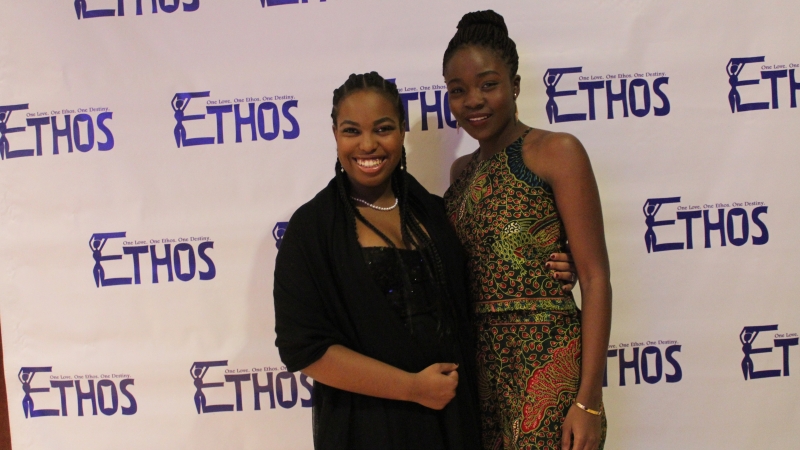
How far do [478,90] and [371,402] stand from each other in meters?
0.83

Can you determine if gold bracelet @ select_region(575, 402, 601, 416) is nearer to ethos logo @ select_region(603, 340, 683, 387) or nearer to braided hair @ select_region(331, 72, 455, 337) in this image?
braided hair @ select_region(331, 72, 455, 337)

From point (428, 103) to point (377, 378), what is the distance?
1.18 metres

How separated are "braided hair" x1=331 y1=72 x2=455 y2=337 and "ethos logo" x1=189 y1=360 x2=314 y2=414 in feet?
3.33

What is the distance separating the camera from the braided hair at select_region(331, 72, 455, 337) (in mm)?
1338

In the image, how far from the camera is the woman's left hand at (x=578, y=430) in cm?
136

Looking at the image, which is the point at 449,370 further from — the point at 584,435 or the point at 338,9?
the point at 338,9

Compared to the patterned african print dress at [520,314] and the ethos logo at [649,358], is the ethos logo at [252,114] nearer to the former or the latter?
the patterned african print dress at [520,314]

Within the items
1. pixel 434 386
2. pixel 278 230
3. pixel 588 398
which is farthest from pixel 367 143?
pixel 278 230

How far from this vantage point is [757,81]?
211 centimetres

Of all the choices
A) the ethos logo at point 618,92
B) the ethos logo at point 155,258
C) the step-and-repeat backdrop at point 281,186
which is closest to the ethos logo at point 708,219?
the step-and-repeat backdrop at point 281,186

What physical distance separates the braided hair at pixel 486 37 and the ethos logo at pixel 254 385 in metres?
1.35

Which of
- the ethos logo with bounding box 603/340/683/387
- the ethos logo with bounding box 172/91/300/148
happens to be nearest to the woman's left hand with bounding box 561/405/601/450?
the ethos logo with bounding box 603/340/683/387

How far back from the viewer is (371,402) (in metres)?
1.32

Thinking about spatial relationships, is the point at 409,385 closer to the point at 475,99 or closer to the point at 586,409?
the point at 586,409
